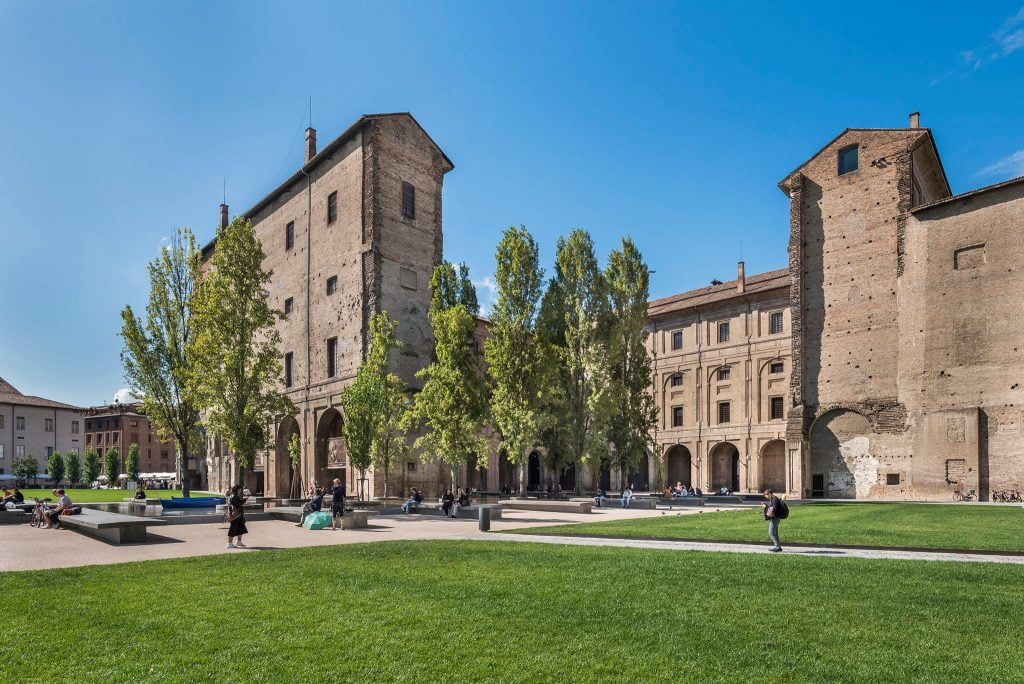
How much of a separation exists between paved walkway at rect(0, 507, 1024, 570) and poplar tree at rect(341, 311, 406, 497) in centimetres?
570

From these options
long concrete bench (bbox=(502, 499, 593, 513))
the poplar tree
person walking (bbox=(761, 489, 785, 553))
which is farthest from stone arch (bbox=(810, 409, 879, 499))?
person walking (bbox=(761, 489, 785, 553))

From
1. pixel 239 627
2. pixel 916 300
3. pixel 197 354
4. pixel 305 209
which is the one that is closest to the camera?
pixel 239 627

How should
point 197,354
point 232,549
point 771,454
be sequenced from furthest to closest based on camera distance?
point 771,454, point 197,354, point 232,549

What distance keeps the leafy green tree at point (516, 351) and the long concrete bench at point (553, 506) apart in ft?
6.88

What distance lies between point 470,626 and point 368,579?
329 cm

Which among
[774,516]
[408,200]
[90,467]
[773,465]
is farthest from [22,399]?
[774,516]

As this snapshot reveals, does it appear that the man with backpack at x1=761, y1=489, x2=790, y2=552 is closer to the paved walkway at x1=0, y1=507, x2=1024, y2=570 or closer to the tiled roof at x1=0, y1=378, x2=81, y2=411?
the paved walkway at x1=0, y1=507, x2=1024, y2=570

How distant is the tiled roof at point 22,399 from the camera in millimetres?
75719

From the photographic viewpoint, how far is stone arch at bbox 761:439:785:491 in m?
47.1

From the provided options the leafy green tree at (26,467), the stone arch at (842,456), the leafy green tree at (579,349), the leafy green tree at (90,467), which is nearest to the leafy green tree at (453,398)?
the leafy green tree at (579,349)

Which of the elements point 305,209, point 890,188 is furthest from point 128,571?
point 890,188

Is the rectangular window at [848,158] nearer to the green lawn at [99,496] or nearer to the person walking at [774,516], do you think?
the person walking at [774,516]

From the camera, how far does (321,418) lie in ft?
123

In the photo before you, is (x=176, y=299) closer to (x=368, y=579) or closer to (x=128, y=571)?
(x=128, y=571)
